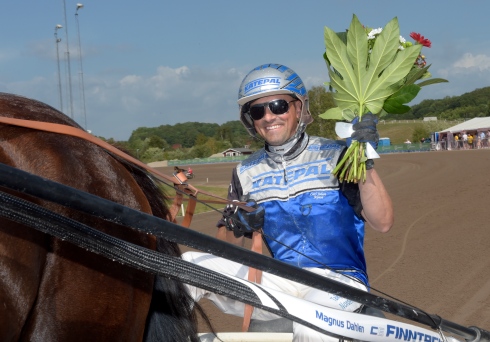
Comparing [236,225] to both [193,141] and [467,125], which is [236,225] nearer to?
[467,125]

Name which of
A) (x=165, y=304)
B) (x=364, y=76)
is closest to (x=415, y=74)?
(x=364, y=76)

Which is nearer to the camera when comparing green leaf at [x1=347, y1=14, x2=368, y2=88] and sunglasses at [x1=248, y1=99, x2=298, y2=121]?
green leaf at [x1=347, y1=14, x2=368, y2=88]

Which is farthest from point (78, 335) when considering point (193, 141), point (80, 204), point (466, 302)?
point (193, 141)

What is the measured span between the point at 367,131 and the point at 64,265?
1398mm

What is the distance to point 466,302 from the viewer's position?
588cm

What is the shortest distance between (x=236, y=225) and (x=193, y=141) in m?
67.1

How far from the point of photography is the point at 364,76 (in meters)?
2.80

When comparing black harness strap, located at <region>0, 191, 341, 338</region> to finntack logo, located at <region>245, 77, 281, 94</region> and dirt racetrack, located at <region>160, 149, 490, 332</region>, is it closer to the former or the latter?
finntack logo, located at <region>245, 77, 281, 94</region>

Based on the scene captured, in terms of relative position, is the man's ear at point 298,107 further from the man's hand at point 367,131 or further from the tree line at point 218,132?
the tree line at point 218,132

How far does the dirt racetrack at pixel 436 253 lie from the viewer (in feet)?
19.2

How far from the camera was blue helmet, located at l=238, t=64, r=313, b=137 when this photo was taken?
307cm

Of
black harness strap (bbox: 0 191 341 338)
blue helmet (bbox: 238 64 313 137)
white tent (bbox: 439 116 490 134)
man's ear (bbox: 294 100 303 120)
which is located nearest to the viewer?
black harness strap (bbox: 0 191 341 338)

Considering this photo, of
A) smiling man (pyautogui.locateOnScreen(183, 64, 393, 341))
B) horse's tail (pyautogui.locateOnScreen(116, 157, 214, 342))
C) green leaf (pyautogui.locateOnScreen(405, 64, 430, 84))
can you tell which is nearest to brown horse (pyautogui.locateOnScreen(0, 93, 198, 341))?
horse's tail (pyautogui.locateOnScreen(116, 157, 214, 342))

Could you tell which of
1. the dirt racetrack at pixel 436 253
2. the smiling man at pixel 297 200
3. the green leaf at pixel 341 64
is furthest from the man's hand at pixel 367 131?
the dirt racetrack at pixel 436 253
